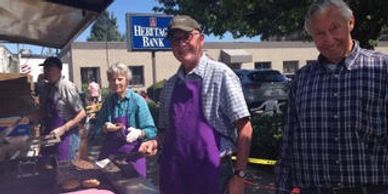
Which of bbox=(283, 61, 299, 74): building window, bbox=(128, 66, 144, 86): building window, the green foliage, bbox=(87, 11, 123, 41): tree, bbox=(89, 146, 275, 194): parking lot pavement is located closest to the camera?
bbox=(89, 146, 275, 194): parking lot pavement

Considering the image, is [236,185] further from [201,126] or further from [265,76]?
[265,76]

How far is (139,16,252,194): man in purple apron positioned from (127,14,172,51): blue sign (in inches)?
302

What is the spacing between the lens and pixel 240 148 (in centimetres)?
304

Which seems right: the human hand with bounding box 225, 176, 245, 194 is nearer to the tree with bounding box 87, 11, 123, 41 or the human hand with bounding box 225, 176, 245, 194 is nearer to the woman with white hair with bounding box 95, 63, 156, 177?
the woman with white hair with bounding box 95, 63, 156, 177

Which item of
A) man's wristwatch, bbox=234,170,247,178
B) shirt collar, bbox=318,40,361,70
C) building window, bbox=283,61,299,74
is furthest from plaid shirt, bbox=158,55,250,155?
building window, bbox=283,61,299,74

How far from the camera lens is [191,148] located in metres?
3.02

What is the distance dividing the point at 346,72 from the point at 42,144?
285 centimetres

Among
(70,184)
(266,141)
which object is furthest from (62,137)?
(266,141)

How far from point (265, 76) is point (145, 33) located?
35.0 feet

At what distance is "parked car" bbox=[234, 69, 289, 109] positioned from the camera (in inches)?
776

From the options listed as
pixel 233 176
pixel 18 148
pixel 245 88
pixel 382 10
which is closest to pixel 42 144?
pixel 18 148

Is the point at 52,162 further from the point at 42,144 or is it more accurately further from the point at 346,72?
the point at 346,72

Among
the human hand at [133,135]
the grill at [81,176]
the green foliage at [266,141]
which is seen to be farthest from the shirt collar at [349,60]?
the green foliage at [266,141]

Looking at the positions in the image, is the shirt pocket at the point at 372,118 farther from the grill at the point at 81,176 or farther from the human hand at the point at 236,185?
the grill at the point at 81,176
